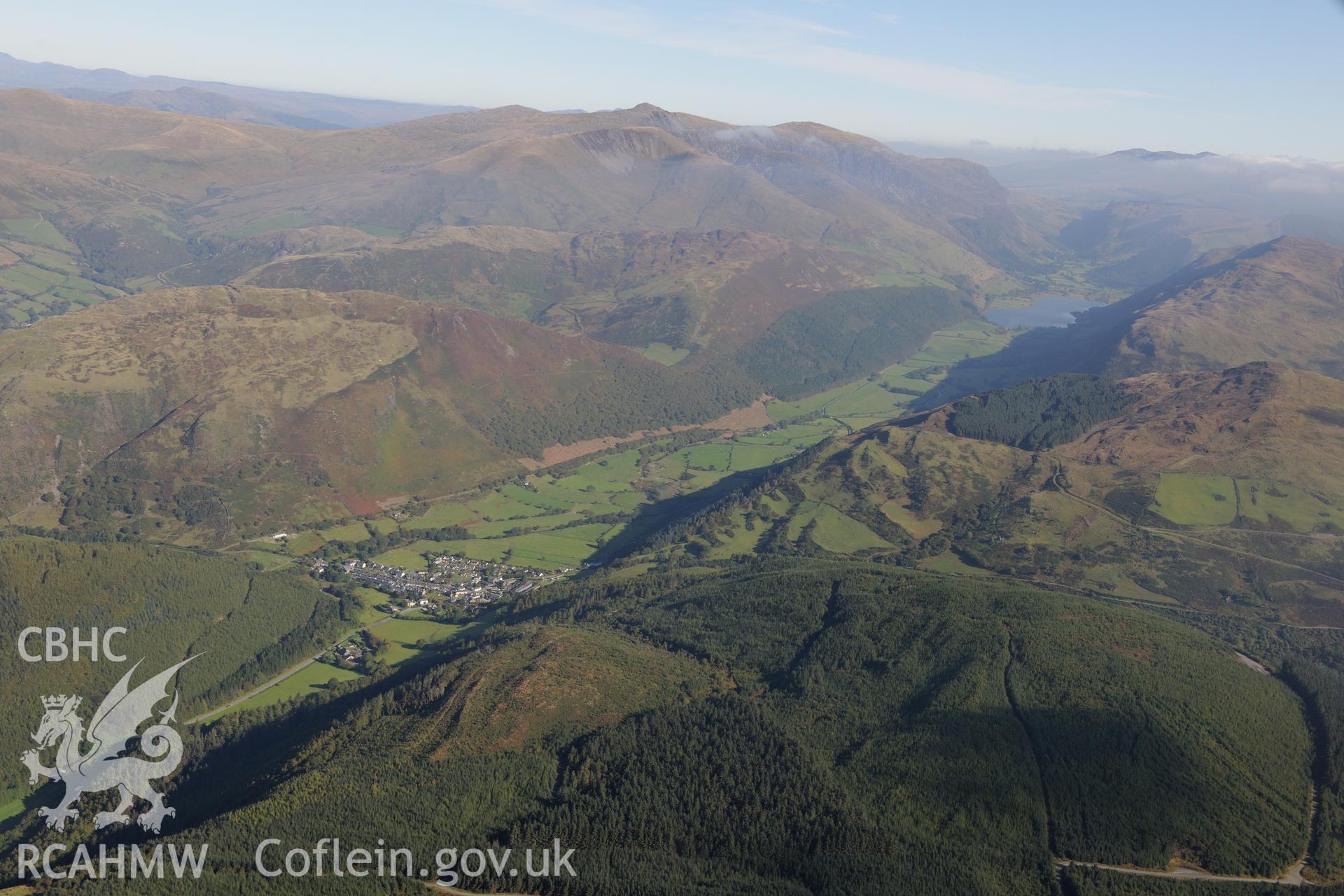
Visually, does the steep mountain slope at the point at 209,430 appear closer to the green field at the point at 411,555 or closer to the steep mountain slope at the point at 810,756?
the green field at the point at 411,555

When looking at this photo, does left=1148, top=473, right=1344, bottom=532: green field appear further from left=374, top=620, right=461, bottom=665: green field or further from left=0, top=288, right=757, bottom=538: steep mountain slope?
left=0, top=288, right=757, bottom=538: steep mountain slope

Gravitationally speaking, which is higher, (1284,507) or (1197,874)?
(1284,507)

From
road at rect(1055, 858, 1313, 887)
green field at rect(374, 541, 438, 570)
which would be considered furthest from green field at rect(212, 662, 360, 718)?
road at rect(1055, 858, 1313, 887)

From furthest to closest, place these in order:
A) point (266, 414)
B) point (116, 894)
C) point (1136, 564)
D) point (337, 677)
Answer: point (266, 414)
point (1136, 564)
point (337, 677)
point (116, 894)

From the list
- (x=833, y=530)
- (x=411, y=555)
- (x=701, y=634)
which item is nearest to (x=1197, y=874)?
(x=701, y=634)

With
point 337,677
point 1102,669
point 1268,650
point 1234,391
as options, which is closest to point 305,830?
point 337,677

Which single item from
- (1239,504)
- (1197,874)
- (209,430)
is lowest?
(1197,874)

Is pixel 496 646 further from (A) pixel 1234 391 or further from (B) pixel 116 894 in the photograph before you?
(A) pixel 1234 391

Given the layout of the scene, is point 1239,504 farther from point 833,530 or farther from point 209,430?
point 209,430
